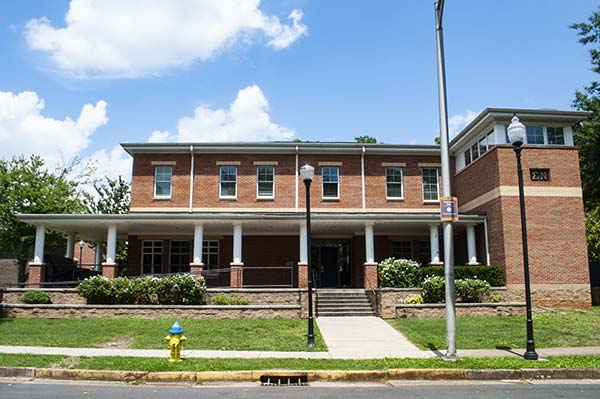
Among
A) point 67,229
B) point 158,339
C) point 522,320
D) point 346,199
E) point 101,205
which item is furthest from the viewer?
point 101,205

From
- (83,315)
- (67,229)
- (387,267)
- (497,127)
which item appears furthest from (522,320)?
(67,229)

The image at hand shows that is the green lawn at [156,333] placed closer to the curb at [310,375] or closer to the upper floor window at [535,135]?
the curb at [310,375]

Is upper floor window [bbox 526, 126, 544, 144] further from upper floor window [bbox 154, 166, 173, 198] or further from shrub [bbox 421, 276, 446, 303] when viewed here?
upper floor window [bbox 154, 166, 173, 198]

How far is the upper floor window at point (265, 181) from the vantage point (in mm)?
25578

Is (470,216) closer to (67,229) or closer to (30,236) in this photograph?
(67,229)

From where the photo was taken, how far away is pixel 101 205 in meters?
33.6

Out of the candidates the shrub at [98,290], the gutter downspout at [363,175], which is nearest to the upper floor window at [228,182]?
the gutter downspout at [363,175]

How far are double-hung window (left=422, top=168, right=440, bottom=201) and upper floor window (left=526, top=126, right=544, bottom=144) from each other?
5546 millimetres

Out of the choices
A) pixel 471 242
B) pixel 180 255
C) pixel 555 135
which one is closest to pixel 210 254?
pixel 180 255

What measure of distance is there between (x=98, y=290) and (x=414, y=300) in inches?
452

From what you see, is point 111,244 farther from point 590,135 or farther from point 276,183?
point 590,135

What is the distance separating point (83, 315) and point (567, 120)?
20.3 m

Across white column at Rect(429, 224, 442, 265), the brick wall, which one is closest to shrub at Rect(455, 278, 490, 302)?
white column at Rect(429, 224, 442, 265)

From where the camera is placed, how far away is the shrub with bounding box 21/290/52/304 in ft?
61.5
